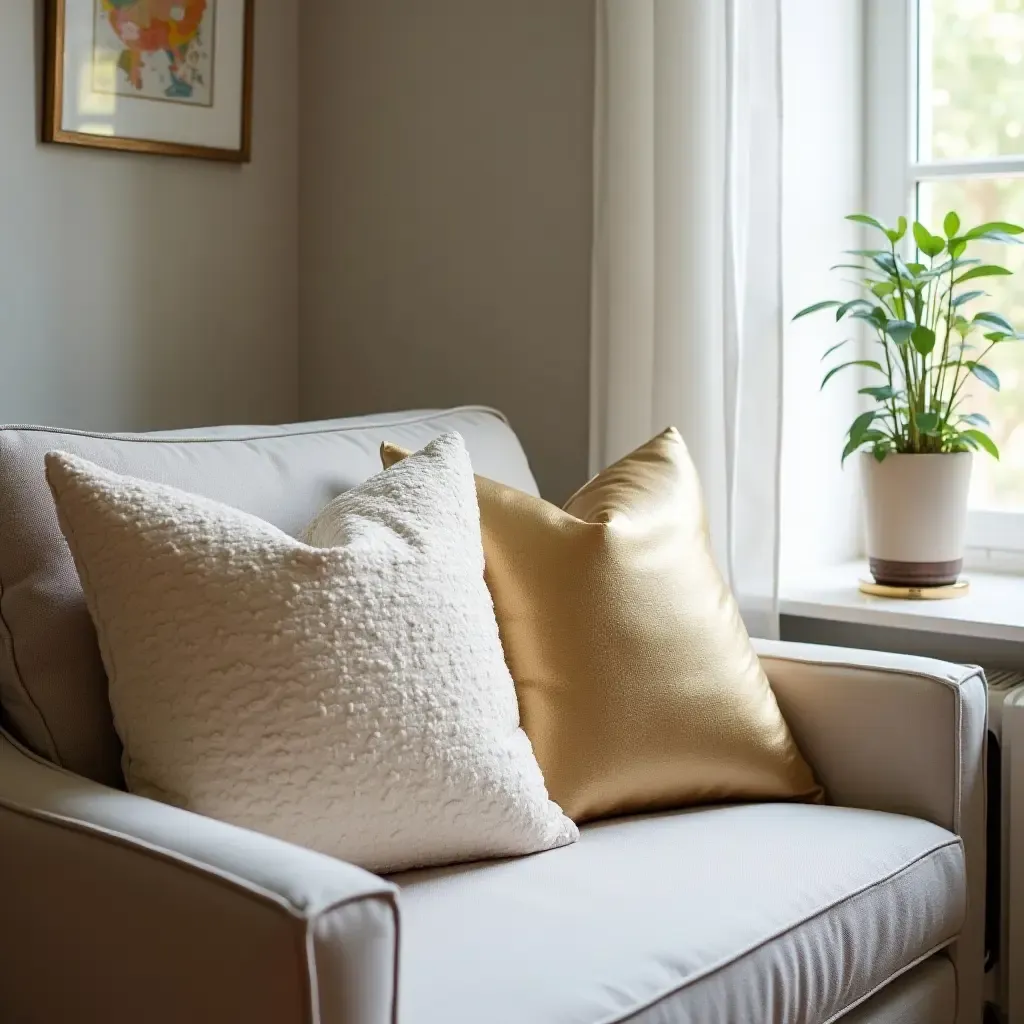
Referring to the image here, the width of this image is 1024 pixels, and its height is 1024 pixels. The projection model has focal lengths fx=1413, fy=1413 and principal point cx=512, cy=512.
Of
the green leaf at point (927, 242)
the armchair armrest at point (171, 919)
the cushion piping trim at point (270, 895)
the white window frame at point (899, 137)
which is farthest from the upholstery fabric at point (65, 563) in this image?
the white window frame at point (899, 137)

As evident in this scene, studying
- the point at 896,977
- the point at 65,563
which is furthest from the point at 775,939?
the point at 65,563

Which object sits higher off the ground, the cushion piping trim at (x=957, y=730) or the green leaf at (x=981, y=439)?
the green leaf at (x=981, y=439)

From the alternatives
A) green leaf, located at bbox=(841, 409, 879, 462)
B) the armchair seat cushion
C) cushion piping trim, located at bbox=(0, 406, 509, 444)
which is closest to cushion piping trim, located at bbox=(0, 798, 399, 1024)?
the armchair seat cushion

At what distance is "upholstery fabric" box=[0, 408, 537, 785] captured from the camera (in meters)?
1.40

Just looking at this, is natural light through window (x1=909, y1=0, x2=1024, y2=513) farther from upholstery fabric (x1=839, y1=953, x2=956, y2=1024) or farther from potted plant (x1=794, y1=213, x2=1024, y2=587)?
upholstery fabric (x1=839, y1=953, x2=956, y2=1024)

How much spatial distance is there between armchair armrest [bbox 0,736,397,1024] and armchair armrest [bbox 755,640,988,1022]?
0.86 meters

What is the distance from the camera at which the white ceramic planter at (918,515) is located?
209 cm

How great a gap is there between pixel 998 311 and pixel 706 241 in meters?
0.57

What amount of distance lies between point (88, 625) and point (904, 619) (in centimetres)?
116

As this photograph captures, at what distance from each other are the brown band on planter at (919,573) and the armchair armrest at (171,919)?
50.9 inches

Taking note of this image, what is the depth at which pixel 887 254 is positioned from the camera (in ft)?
6.86

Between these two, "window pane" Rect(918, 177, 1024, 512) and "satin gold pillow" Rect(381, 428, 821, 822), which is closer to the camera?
"satin gold pillow" Rect(381, 428, 821, 822)

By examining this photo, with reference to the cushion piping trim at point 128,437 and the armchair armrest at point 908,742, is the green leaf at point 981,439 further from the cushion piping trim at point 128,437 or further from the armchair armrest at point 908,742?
the cushion piping trim at point 128,437

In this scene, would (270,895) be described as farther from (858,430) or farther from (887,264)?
(887,264)
